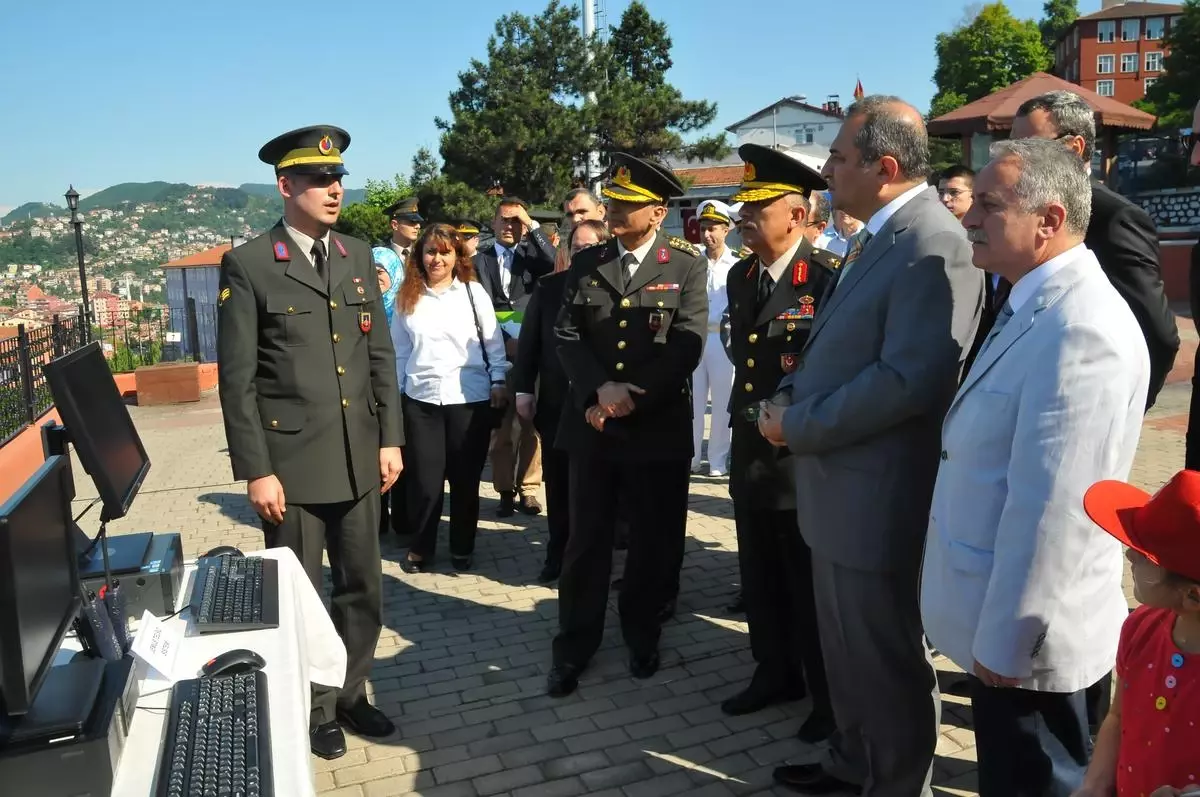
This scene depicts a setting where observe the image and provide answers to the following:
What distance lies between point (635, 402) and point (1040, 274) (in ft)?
6.38

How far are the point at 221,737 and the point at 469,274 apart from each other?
→ 13.0 feet

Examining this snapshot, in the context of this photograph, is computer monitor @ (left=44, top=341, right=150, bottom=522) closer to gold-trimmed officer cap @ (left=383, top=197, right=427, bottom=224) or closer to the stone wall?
gold-trimmed officer cap @ (left=383, top=197, right=427, bottom=224)

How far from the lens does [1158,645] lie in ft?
5.87

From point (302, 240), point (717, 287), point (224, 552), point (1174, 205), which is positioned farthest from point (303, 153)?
point (1174, 205)

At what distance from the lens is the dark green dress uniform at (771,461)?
3420 millimetres

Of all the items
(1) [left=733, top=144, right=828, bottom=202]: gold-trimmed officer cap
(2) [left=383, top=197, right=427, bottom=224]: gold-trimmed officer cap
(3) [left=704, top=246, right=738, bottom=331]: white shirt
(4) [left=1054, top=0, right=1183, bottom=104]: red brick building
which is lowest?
(3) [left=704, top=246, right=738, bottom=331]: white shirt

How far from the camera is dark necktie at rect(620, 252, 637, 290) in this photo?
397cm

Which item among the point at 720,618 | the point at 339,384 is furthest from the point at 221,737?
the point at 720,618

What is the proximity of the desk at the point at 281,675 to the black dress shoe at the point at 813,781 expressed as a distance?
5.12ft

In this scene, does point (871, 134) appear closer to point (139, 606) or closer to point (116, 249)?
point (139, 606)

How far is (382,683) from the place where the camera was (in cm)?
419

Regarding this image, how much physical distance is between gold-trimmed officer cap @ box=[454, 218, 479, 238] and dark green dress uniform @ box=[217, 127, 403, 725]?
1946 millimetres

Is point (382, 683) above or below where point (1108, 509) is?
below

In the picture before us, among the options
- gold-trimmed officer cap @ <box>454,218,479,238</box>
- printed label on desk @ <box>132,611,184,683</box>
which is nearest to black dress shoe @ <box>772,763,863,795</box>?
printed label on desk @ <box>132,611,184,683</box>
